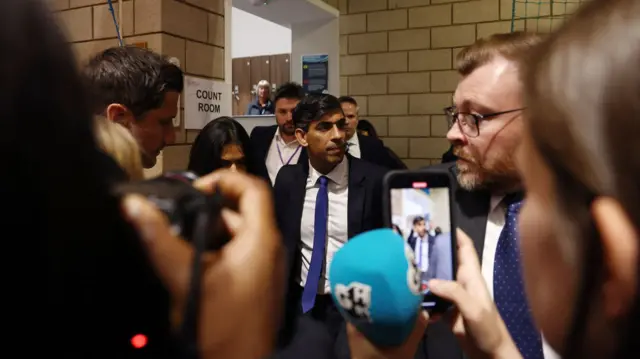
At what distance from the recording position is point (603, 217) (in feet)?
1.07

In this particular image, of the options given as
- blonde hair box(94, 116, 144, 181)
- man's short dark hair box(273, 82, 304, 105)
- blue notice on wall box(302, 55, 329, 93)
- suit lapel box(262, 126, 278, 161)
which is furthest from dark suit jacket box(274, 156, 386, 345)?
blue notice on wall box(302, 55, 329, 93)

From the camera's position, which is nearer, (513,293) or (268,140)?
(513,293)

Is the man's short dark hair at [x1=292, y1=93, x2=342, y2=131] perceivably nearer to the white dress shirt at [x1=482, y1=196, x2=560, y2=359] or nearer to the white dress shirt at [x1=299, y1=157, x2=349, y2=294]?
the white dress shirt at [x1=299, y1=157, x2=349, y2=294]

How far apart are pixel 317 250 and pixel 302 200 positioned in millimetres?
213

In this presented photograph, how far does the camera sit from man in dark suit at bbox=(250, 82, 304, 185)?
2.68 metres

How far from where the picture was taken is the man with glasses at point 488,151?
3.00ft

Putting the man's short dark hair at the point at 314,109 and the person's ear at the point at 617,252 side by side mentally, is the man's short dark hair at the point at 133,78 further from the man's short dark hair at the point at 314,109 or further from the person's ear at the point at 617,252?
the man's short dark hair at the point at 314,109

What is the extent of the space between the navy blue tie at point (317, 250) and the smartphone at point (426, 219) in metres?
0.99

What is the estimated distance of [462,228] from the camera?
94 centimetres

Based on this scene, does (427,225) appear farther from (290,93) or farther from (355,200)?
(290,93)

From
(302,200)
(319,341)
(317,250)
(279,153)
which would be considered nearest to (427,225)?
(319,341)

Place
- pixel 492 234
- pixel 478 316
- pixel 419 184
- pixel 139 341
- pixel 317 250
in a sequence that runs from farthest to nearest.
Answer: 1. pixel 317 250
2. pixel 492 234
3. pixel 419 184
4. pixel 478 316
5. pixel 139 341

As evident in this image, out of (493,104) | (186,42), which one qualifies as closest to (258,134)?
(186,42)

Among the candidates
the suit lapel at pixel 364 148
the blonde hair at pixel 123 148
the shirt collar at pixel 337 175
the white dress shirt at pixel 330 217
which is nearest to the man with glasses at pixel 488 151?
the blonde hair at pixel 123 148
